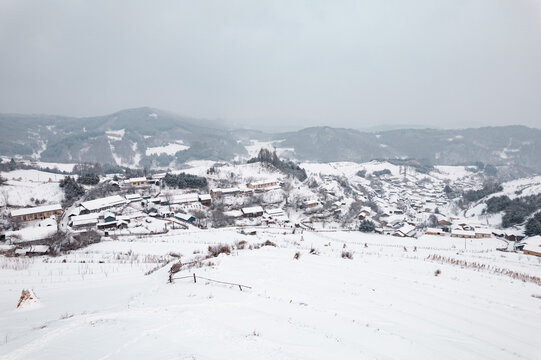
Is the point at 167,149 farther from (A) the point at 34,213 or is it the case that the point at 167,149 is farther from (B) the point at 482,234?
(B) the point at 482,234

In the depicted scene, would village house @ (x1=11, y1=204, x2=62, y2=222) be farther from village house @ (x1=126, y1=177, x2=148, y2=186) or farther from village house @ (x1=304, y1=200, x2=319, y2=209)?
village house @ (x1=304, y1=200, x2=319, y2=209)

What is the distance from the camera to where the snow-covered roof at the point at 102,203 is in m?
40.1

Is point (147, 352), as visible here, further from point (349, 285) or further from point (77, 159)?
point (77, 159)

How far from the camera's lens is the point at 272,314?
5.45 meters

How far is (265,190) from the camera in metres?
56.2

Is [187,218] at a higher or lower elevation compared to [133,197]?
lower

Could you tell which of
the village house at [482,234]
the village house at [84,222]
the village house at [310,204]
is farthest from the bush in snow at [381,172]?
the village house at [84,222]

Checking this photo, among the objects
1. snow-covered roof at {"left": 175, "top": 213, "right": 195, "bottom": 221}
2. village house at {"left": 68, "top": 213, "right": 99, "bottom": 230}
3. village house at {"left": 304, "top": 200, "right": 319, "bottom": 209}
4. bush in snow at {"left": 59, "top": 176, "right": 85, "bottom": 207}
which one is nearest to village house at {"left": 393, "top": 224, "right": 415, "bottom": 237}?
village house at {"left": 304, "top": 200, "right": 319, "bottom": 209}

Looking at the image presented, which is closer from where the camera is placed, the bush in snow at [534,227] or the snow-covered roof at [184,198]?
the bush in snow at [534,227]

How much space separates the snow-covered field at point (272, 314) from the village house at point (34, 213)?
1407 inches

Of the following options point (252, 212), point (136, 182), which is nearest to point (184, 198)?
point (252, 212)

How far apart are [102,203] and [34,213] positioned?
28.0 feet

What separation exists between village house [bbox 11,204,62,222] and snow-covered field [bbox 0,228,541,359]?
117 ft

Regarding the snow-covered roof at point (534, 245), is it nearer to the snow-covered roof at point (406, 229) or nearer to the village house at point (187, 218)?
the snow-covered roof at point (406, 229)
